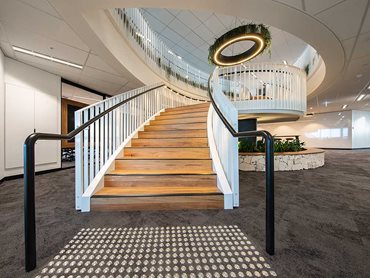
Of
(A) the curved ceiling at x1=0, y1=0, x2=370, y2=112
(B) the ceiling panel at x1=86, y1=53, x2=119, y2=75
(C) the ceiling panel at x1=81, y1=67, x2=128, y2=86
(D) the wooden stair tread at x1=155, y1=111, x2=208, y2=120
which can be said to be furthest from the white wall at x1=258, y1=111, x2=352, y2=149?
(B) the ceiling panel at x1=86, y1=53, x2=119, y2=75

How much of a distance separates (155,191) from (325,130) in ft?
51.2

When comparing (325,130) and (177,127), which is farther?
(325,130)

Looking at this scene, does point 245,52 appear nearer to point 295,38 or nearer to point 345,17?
point 345,17

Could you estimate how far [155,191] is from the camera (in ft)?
6.64

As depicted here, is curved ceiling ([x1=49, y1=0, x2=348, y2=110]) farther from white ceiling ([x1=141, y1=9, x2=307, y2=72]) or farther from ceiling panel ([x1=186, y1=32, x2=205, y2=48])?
ceiling panel ([x1=186, y1=32, x2=205, y2=48])

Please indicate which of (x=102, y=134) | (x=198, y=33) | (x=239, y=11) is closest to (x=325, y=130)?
(x=198, y=33)

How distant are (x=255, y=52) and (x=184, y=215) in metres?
4.32

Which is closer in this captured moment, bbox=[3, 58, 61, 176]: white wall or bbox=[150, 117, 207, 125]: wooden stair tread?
A: bbox=[3, 58, 61, 176]: white wall

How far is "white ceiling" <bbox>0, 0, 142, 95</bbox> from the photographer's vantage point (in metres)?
2.36

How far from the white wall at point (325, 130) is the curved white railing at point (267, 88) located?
10006 mm

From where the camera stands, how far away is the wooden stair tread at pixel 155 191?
1.93 metres

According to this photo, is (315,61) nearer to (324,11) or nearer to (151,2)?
(324,11)

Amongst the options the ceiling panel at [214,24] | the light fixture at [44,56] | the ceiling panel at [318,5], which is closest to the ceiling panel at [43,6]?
the light fixture at [44,56]

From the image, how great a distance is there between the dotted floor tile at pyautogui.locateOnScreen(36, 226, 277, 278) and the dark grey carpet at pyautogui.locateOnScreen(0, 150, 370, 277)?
9 cm
